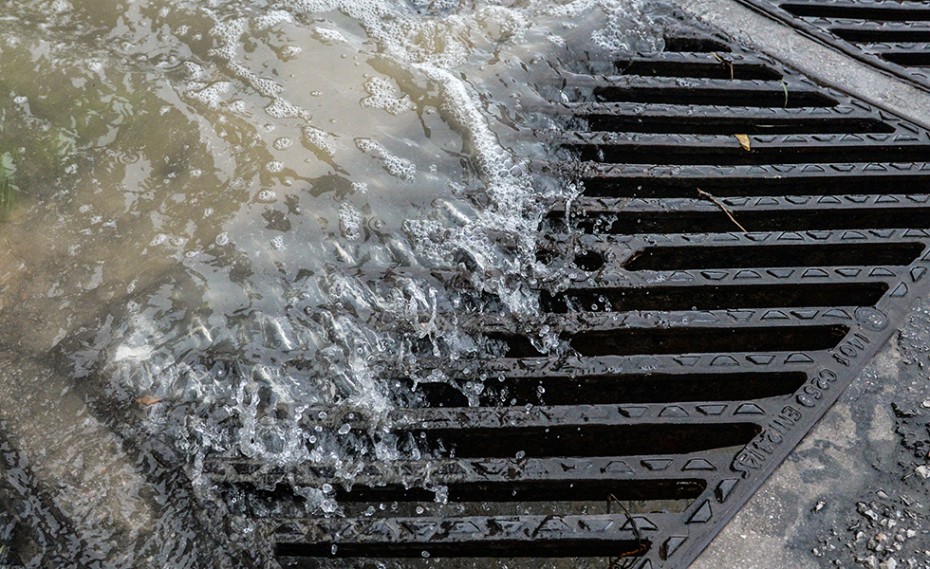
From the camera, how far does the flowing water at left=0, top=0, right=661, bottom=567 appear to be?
2209 millimetres

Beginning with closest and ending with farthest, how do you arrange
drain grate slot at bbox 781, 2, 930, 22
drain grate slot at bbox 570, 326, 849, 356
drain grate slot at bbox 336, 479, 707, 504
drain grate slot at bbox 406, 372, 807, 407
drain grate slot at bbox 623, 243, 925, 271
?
drain grate slot at bbox 336, 479, 707, 504, drain grate slot at bbox 406, 372, 807, 407, drain grate slot at bbox 570, 326, 849, 356, drain grate slot at bbox 623, 243, 925, 271, drain grate slot at bbox 781, 2, 930, 22

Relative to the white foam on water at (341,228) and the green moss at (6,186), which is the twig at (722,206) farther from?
the green moss at (6,186)

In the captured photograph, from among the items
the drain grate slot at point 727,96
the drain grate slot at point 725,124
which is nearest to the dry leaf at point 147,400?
the drain grate slot at point 725,124

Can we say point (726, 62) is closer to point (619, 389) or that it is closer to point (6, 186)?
point (619, 389)

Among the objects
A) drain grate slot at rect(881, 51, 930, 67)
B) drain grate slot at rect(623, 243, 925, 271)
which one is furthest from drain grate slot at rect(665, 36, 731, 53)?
drain grate slot at rect(623, 243, 925, 271)

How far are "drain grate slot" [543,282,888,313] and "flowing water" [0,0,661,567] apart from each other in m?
0.17

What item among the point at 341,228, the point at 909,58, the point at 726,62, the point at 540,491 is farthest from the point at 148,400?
the point at 909,58

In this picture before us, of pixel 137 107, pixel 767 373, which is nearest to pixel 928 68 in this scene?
pixel 767 373

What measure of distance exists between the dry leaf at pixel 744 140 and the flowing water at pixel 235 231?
0.63m

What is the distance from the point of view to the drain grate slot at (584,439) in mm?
2303

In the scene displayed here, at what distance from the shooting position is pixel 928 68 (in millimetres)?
3395

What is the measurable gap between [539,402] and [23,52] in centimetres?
255

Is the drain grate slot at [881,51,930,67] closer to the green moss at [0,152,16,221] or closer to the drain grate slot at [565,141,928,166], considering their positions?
the drain grate slot at [565,141,928,166]

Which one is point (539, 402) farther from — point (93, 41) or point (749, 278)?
point (93, 41)
